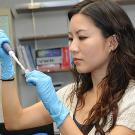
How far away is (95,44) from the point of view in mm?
1351

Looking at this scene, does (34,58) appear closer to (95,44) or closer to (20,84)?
(20,84)

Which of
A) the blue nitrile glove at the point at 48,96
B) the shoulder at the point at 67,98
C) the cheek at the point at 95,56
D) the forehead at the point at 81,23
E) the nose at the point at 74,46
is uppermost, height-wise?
the forehead at the point at 81,23

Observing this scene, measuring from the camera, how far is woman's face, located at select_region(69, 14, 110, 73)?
134 cm

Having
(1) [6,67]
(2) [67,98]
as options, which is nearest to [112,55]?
(2) [67,98]

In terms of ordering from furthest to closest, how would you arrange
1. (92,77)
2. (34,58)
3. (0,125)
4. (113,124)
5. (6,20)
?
(34,58) < (6,20) < (0,125) < (92,77) < (113,124)

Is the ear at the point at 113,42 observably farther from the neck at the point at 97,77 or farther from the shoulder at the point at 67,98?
the shoulder at the point at 67,98

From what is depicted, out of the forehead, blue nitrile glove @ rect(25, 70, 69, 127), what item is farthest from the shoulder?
the forehead

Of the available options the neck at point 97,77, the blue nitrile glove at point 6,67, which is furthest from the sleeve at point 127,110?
the blue nitrile glove at point 6,67

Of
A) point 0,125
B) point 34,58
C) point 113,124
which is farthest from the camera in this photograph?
point 34,58

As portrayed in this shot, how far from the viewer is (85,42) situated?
53.0 inches

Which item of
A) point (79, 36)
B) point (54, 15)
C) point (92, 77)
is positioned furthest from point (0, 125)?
point (54, 15)

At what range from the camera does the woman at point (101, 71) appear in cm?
126

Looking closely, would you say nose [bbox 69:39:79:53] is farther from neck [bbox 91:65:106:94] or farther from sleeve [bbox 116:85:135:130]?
sleeve [bbox 116:85:135:130]

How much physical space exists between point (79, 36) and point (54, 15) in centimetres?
235
